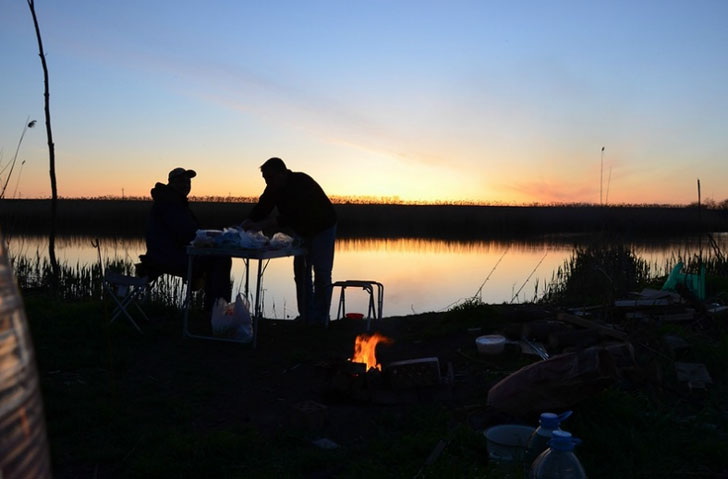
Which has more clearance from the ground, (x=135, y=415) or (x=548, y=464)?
(x=548, y=464)

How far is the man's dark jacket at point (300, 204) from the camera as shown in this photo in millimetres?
6445

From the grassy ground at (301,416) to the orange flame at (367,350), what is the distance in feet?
0.65

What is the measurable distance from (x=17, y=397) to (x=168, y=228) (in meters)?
6.38

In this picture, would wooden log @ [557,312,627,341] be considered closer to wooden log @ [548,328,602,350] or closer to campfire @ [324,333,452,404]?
wooden log @ [548,328,602,350]

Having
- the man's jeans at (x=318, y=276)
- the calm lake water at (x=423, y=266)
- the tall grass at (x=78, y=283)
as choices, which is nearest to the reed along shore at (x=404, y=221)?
the calm lake water at (x=423, y=266)

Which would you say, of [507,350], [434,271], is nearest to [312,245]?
[507,350]

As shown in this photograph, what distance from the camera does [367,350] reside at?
209 inches

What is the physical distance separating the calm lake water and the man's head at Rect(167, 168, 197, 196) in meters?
3.54

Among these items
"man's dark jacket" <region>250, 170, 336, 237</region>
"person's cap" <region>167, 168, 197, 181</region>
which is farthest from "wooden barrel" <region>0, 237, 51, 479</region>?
"person's cap" <region>167, 168, 197, 181</region>

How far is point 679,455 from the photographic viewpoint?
3217 millimetres

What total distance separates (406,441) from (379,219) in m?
31.0

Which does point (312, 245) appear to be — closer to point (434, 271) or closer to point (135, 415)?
point (135, 415)

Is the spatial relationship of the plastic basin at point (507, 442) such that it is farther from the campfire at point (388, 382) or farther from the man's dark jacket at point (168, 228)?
the man's dark jacket at point (168, 228)

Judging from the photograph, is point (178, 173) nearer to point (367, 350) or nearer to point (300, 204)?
point (300, 204)
